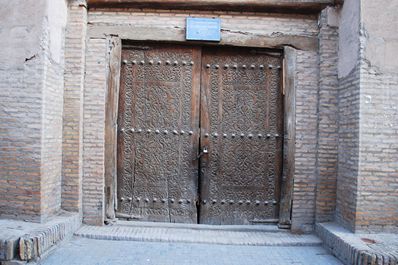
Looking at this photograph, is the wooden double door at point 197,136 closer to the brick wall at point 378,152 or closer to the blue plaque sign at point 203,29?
the blue plaque sign at point 203,29

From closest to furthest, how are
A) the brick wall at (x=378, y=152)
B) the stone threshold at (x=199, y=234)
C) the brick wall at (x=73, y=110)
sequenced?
the brick wall at (x=378, y=152), the stone threshold at (x=199, y=234), the brick wall at (x=73, y=110)

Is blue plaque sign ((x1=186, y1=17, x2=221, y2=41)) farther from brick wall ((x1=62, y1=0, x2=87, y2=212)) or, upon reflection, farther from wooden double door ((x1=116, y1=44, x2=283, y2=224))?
brick wall ((x1=62, y1=0, x2=87, y2=212))

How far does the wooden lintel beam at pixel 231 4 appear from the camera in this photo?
4398mm

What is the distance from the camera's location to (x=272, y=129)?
182 inches

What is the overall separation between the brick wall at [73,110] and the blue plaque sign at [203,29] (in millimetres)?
1379

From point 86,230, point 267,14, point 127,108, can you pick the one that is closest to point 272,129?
point 267,14

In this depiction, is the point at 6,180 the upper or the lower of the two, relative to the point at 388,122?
lower

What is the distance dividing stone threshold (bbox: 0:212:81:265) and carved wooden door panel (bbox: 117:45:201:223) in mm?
880

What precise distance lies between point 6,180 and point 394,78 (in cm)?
459

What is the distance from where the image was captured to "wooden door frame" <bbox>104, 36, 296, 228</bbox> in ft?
14.8

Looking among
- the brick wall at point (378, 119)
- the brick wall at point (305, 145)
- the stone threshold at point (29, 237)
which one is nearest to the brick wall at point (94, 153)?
the stone threshold at point (29, 237)

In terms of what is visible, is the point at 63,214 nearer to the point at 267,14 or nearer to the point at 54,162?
the point at 54,162

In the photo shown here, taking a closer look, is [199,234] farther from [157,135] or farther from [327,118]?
[327,118]

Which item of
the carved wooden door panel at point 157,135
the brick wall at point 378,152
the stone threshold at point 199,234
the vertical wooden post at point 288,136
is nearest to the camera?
the brick wall at point 378,152
